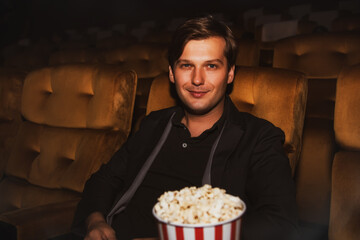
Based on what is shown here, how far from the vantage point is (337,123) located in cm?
107

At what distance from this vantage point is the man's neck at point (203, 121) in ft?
3.98

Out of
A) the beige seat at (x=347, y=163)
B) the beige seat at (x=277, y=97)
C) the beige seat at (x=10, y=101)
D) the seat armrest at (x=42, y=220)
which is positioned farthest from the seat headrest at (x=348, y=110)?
the beige seat at (x=10, y=101)

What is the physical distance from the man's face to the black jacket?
8 cm

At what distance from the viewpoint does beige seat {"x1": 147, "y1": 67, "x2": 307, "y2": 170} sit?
1.15m

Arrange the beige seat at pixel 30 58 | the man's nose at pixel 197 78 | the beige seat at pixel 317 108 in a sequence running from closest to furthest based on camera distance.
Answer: the man's nose at pixel 197 78 < the beige seat at pixel 317 108 < the beige seat at pixel 30 58

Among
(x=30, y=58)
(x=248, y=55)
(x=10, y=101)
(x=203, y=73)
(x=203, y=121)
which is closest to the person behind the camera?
(x=203, y=73)

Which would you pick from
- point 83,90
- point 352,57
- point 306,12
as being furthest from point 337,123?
point 306,12

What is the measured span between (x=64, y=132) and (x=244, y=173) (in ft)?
3.23

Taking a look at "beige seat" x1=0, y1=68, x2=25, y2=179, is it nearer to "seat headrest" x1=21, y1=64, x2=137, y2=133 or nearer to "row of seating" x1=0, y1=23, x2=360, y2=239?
"row of seating" x1=0, y1=23, x2=360, y2=239

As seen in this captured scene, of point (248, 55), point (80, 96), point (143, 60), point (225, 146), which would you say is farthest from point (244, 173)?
point (143, 60)

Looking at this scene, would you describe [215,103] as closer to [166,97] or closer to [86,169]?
[166,97]

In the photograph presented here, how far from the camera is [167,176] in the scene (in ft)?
3.72

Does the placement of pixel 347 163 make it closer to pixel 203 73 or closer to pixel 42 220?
pixel 203 73

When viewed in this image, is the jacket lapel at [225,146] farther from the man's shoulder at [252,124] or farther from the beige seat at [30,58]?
the beige seat at [30,58]
